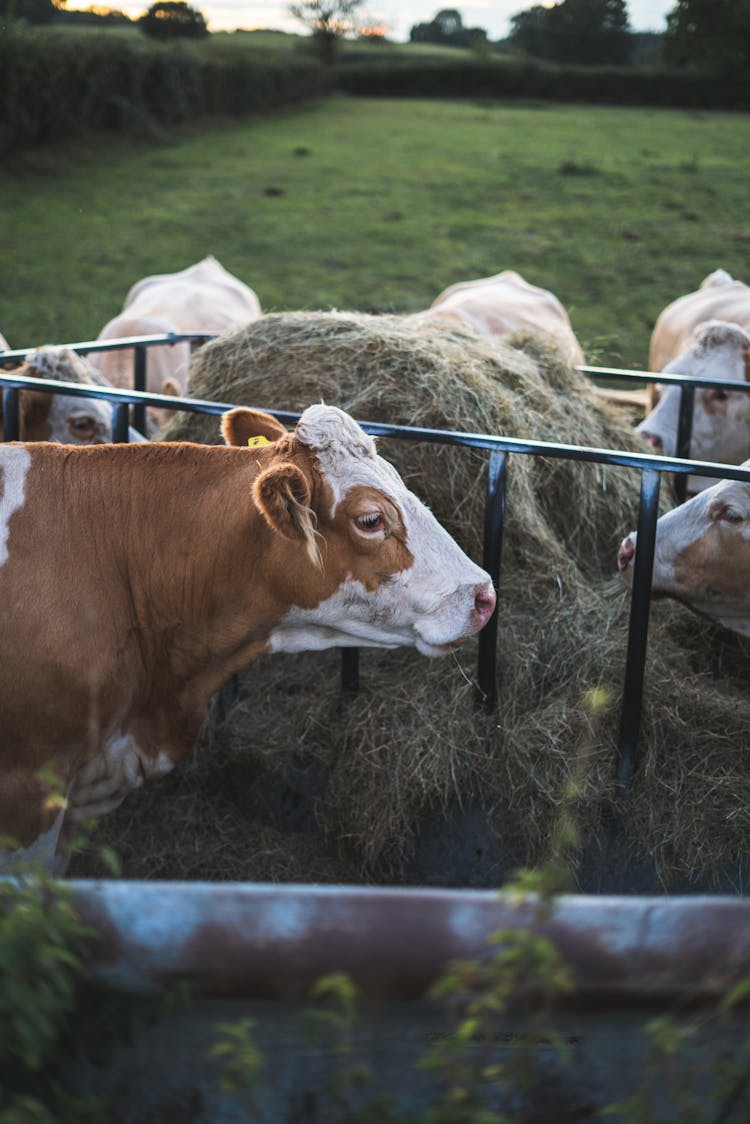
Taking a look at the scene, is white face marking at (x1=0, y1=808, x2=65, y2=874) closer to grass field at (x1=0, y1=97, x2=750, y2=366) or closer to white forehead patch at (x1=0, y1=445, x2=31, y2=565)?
white forehead patch at (x1=0, y1=445, x2=31, y2=565)

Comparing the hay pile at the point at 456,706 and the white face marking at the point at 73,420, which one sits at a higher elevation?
the white face marking at the point at 73,420

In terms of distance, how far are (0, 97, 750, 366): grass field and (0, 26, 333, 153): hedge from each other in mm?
545

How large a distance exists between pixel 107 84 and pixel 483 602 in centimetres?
2129

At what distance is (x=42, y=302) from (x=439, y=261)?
17.9 feet

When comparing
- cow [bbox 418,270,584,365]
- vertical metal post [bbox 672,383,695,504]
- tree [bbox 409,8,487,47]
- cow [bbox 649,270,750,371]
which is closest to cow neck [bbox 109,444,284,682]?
vertical metal post [bbox 672,383,695,504]

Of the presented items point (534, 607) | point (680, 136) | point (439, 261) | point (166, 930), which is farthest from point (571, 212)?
point (166, 930)

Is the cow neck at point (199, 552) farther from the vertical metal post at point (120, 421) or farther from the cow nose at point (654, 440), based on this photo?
the cow nose at point (654, 440)

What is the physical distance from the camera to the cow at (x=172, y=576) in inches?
117

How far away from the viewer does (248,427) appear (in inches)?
135

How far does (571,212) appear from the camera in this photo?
59.7 ft

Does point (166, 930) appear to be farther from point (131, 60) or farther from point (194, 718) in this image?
point (131, 60)

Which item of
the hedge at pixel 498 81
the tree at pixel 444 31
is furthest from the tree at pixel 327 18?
the tree at pixel 444 31

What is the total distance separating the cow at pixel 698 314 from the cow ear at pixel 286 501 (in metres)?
6.08

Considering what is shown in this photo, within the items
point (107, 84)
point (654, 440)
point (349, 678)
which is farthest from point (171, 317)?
point (107, 84)
